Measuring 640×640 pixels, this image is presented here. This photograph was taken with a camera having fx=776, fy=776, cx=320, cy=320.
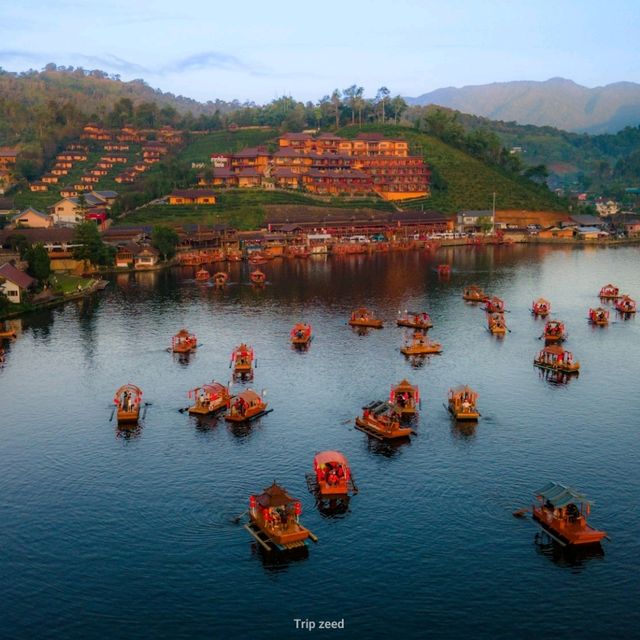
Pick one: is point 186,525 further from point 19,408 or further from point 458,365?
point 458,365

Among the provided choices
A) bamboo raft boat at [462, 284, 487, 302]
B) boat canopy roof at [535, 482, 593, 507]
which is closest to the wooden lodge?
bamboo raft boat at [462, 284, 487, 302]

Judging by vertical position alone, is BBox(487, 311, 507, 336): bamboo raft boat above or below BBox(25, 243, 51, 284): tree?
below

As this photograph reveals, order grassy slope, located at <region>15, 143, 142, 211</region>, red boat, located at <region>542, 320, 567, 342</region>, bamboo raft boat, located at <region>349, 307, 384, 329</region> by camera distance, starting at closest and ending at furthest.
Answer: red boat, located at <region>542, 320, 567, 342</region> < bamboo raft boat, located at <region>349, 307, 384, 329</region> < grassy slope, located at <region>15, 143, 142, 211</region>

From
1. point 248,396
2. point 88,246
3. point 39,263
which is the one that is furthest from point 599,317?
point 88,246

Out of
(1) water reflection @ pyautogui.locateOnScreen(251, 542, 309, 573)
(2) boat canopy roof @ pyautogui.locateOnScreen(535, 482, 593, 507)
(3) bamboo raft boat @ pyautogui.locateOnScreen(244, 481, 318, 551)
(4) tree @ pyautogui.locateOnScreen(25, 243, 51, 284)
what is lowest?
(1) water reflection @ pyautogui.locateOnScreen(251, 542, 309, 573)

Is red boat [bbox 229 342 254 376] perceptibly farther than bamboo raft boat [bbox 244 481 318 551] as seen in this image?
Yes

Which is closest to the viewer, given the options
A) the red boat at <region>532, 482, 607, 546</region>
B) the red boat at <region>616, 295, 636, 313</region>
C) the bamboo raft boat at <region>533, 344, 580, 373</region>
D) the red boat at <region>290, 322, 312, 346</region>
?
the red boat at <region>532, 482, 607, 546</region>

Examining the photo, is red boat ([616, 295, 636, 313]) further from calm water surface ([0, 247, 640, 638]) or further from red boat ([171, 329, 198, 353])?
red boat ([171, 329, 198, 353])
